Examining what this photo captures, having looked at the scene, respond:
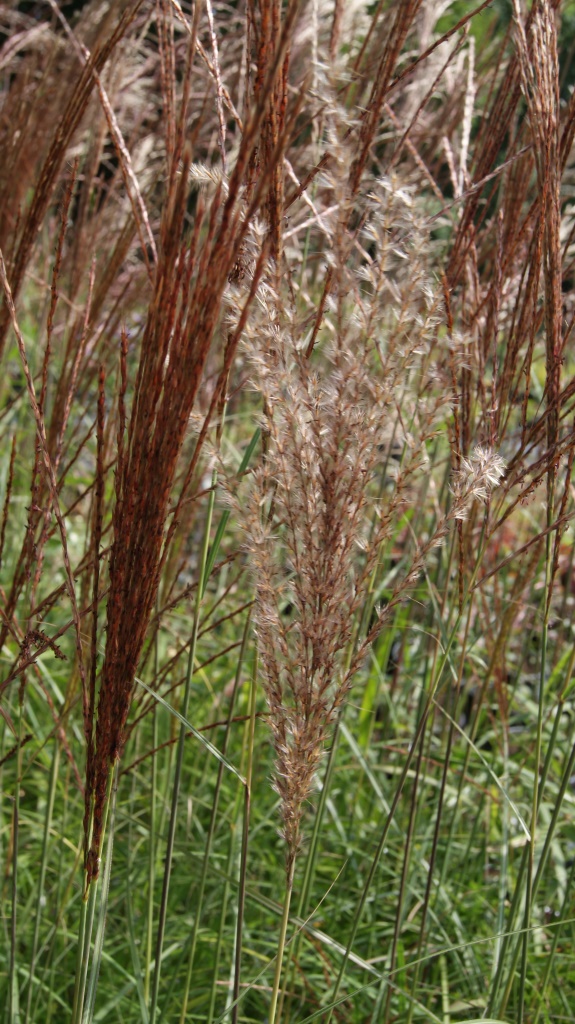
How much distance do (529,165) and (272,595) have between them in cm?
104

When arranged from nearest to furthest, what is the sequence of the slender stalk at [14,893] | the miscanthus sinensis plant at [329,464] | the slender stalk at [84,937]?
the miscanthus sinensis plant at [329,464]
the slender stalk at [84,937]
the slender stalk at [14,893]

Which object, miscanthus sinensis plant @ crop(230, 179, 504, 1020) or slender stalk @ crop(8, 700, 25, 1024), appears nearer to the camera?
miscanthus sinensis plant @ crop(230, 179, 504, 1020)

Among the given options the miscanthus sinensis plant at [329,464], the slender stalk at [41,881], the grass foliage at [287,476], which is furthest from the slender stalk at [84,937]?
the slender stalk at [41,881]

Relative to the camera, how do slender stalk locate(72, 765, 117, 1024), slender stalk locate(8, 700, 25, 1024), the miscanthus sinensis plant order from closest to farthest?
the miscanthus sinensis plant → slender stalk locate(72, 765, 117, 1024) → slender stalk locate(8, 700, 25, 1024)

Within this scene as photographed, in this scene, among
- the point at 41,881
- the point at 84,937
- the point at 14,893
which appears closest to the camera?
the point at 84,937

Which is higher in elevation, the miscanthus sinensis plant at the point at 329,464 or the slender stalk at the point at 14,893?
the miscanthus sinensis plant at the point at 329,464

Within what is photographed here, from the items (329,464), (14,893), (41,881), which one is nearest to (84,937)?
(14,893)

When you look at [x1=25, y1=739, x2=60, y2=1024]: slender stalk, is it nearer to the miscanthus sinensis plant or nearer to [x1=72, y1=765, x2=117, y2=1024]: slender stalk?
[x1=72, y1=765, x2=117, y2=1024]: slender stalk

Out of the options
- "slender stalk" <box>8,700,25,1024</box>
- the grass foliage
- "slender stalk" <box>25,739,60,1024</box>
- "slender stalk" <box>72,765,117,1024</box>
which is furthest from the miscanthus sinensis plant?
"slender stalk" <box>25,739,60,1024</box>

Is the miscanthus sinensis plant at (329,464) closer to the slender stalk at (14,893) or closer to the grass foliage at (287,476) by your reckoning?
the grass foliage at (287,476)

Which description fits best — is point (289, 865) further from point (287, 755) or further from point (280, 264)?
point (280, 264)

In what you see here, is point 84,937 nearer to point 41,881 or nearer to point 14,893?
point 14,893

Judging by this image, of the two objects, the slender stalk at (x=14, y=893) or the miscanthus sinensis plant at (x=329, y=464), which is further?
the slender stalk at (x=14, y=893)

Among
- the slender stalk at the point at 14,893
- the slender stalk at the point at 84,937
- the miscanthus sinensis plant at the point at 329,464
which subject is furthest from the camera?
the slender stalk at the point at 14,893
